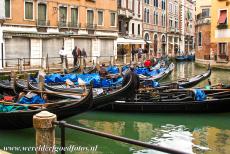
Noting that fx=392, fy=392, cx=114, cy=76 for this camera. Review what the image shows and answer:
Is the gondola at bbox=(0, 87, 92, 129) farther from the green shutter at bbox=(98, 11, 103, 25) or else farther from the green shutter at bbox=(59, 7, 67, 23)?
the green shutter at bbox=(98, 11, 103, 25)

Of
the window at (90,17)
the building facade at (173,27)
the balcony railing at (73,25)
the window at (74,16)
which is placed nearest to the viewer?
the balcony railing at (73,25)

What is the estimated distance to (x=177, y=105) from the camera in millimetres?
9391

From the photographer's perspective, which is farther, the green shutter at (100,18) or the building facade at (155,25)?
the building facade at (155,25)

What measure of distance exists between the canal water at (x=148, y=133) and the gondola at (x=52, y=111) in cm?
24

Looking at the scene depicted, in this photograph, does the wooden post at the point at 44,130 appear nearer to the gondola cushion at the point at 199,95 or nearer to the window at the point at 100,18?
the gondola cushion at the point at 199,95

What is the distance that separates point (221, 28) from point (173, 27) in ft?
54.9

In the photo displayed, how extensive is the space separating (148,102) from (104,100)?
5.84ft

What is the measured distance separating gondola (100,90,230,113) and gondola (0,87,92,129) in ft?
8.42

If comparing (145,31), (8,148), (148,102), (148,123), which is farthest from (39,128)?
(145,31)

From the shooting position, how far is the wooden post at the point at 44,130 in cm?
363

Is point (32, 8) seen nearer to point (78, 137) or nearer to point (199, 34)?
point (78, 137)

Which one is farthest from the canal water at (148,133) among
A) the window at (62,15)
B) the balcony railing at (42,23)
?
the window at (62,15)

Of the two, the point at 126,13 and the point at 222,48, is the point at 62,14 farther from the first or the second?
the point at 222,48

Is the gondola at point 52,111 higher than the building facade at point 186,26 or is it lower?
lower
